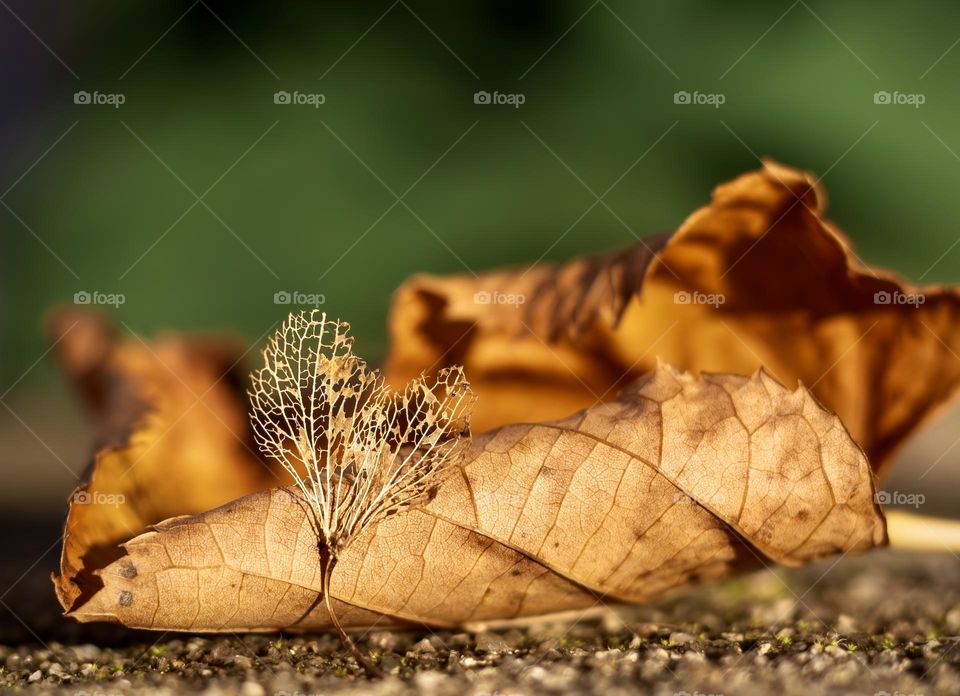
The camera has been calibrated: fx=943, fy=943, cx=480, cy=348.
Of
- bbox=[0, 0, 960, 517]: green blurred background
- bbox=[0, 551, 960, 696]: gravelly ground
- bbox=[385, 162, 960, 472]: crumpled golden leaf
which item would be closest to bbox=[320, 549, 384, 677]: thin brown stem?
bbox=[0, 551, 960, 696]: gravelly ground

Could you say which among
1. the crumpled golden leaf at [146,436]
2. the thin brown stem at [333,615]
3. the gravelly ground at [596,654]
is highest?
the crumpled golden leaf at [146,436]

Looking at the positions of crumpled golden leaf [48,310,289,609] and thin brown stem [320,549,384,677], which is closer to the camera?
thin brown stem [320,549,384,677]

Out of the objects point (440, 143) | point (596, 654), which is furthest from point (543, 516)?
point (440, 143)

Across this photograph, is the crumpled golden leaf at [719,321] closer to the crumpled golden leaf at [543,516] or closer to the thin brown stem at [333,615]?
the crumpled golden leaf at [543,516]

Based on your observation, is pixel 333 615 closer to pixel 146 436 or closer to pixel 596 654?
pixel 596 654

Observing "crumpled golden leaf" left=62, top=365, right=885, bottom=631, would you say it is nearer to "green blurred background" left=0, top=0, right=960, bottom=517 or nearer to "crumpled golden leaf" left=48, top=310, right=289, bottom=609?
"crumpled golden leaf" left=48, top=310, right=289, bottom=609

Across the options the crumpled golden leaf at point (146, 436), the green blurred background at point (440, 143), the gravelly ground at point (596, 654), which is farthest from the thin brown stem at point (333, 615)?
the green blurred background at point (440, 143)
